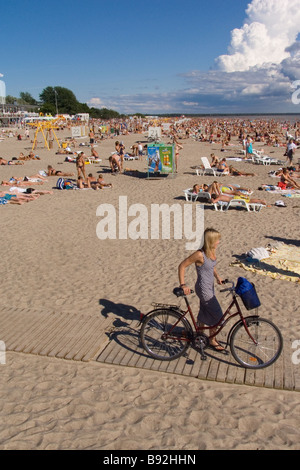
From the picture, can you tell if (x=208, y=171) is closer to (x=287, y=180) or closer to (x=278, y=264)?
(x=287, y=180)

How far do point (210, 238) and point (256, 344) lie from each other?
1.31 m

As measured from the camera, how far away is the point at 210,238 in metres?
3.58

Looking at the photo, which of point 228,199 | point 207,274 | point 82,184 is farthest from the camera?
point 82,184

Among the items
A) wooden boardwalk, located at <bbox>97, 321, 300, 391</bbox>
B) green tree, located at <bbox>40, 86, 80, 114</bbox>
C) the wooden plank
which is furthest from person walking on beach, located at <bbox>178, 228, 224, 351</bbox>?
green tree, located at <bbox>40, 86, 80, 114</bbox>

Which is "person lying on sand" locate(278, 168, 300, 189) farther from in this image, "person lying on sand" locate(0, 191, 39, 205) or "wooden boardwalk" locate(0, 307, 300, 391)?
"wooden boardwalk" locate(0, 307, 300, 391)

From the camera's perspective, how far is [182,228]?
9.12 meters

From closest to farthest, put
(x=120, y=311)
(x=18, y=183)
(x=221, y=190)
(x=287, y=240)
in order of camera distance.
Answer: (x=120, y=311), (x=287, y=240), (x=221, y=190), (x=18, y=183)

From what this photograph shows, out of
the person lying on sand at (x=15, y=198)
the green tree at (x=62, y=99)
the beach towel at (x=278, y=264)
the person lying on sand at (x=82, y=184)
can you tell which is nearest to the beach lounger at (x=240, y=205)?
the beach towel at (x=278, y=264)

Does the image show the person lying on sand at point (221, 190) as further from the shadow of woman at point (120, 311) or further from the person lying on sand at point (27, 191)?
the shadow of woman at point (120, 311)

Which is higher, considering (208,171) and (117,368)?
(208,171)

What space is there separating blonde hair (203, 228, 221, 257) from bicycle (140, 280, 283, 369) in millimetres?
417

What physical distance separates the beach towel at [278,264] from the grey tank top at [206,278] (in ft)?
9.17

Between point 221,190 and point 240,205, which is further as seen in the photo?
point 221,190

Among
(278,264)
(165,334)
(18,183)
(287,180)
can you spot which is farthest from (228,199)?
(18,183)
